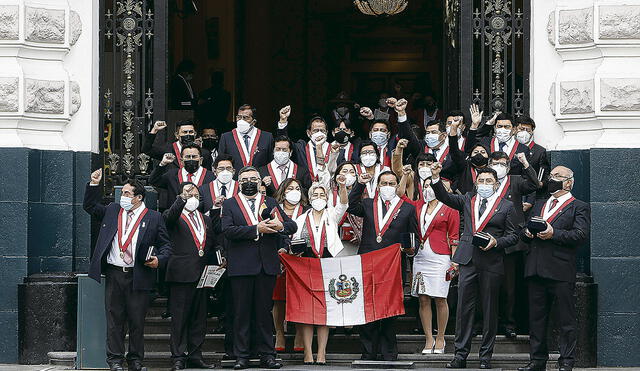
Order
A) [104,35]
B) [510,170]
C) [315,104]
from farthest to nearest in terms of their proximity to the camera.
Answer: [315,104] < [104,35] < [510,170]

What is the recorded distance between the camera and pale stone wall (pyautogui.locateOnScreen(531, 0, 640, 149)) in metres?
17.8

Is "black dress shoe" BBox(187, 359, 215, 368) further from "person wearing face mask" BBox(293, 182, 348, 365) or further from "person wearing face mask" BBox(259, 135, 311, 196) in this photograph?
"person wearing face mask" BBox(259, 135, 311, 196)

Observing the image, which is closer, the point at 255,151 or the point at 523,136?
the point at 523,136

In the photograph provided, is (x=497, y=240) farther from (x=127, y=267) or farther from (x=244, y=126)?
(x=127, y=267)

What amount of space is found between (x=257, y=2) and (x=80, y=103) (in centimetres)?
1066

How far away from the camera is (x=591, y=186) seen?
17.7m

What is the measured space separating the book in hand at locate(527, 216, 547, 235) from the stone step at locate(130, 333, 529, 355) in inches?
68.0

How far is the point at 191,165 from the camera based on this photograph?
1777 centimetres

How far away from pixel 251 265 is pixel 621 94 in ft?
16.0

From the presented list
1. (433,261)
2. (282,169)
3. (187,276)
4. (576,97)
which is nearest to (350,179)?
(282,169)

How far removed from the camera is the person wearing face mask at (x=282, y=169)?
1808cm

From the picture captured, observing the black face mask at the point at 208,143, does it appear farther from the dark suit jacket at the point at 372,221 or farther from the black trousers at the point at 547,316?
the black trousers at the point at 547,316

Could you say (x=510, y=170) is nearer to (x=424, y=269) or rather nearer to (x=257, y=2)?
(x=424, y=269)

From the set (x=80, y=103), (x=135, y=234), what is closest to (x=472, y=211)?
(x=135, y=234)
